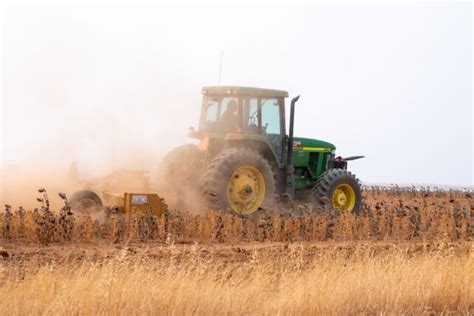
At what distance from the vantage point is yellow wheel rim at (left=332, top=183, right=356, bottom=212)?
1625 cm

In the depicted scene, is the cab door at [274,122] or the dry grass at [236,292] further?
the cab door at [274,122]

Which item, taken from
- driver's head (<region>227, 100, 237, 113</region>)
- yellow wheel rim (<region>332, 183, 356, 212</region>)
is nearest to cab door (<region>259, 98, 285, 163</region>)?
driver's head (<region>227, 100, 237, 113</region>)

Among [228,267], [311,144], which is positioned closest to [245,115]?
[311,144]

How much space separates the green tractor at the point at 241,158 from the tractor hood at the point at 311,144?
0.14m

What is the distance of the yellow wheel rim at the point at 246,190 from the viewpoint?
44.8ft

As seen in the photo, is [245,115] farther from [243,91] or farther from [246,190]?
[246,190]

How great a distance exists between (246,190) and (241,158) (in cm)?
70

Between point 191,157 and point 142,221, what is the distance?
2574mm

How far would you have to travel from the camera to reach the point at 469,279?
8562mm

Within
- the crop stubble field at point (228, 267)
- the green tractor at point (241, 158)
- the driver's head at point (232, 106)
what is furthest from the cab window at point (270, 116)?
the crop stubble field at point (228, 267)

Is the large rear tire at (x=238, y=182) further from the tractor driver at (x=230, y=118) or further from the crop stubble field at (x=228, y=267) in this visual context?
the tractor driver at (x=230, y=118)

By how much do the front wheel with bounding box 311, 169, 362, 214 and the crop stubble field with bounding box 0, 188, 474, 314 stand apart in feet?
3.27

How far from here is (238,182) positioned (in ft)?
44.9

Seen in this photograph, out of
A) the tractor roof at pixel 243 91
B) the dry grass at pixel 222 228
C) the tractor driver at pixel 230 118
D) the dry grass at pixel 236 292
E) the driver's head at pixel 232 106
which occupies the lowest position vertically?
the dry grass at pixel 236 292
